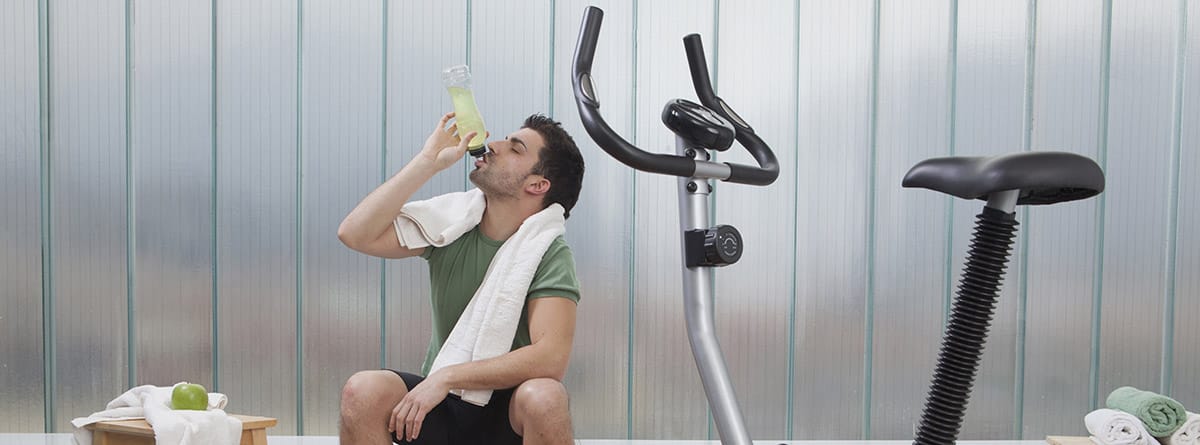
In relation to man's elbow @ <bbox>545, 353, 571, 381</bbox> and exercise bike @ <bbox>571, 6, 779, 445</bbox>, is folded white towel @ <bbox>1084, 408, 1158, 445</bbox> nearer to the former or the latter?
man's elbow @ <bbox>545, 353, 571, 381</bbox>

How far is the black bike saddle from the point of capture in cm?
86

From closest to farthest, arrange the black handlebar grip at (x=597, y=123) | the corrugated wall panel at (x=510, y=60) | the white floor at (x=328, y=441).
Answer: the black handlebar grip at (x=597, y=123) < the white floor at (x=328, y=441) < the corrugated wall panel at (x=510, y=60)

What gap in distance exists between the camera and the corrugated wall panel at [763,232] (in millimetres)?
2758

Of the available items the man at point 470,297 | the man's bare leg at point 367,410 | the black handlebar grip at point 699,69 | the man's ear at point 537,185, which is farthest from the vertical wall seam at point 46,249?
the black handlebar grip at point 699,69

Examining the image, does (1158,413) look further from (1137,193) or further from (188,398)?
(188,398)

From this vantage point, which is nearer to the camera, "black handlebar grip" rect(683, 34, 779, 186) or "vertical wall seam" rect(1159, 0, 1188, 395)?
"black handlebar grip" rect(683, 34, 779, 186)

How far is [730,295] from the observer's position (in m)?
2.77

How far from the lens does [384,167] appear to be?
106 inches

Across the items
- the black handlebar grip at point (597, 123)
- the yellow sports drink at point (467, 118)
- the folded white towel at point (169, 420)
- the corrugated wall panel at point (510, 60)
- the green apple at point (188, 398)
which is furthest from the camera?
the corrugated wall panel at point (510, 60)

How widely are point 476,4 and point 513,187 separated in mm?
1020

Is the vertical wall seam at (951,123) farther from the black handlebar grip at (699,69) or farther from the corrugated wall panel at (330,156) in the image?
the black handlebar grip at (699,69)

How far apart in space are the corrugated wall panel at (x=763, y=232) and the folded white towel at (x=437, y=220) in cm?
104

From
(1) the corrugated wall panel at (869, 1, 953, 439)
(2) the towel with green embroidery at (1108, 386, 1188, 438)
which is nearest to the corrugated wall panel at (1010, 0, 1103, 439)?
(1) the corrugated wall panel at (869, 1, 953, 439)

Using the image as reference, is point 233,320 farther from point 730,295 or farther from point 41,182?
point 730,295
